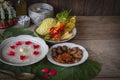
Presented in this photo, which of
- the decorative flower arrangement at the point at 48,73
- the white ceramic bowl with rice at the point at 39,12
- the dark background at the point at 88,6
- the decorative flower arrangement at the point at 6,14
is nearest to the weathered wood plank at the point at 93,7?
the dark background at the point at 88,6

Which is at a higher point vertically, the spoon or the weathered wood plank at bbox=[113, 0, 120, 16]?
the weathered wood plank at bbox=[113, 0, 120, 16]

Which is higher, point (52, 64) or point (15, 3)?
point (15, 3)

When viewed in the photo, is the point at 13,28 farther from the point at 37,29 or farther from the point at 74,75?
the point at 74,75

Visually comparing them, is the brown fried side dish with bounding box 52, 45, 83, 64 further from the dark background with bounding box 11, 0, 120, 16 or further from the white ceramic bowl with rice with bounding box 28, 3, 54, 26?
the dark background with bounding box 11, 0, 120, 16

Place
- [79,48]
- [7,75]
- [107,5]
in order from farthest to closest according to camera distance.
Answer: [107,5] < [79,48] < [7,75]

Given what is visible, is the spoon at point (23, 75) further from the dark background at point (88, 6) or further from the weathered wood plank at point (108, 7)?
the weathered wood plank at point (108, 7)

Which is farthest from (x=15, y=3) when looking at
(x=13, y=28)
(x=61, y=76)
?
(x=61, y=76)

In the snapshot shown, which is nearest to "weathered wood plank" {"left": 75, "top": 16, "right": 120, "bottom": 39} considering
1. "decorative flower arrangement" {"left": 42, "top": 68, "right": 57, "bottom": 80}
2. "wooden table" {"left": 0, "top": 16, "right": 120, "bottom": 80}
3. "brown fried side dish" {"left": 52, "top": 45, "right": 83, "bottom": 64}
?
"wooden table" {"left": 0, "top": 16, "right": 120, "bottom": 80}
